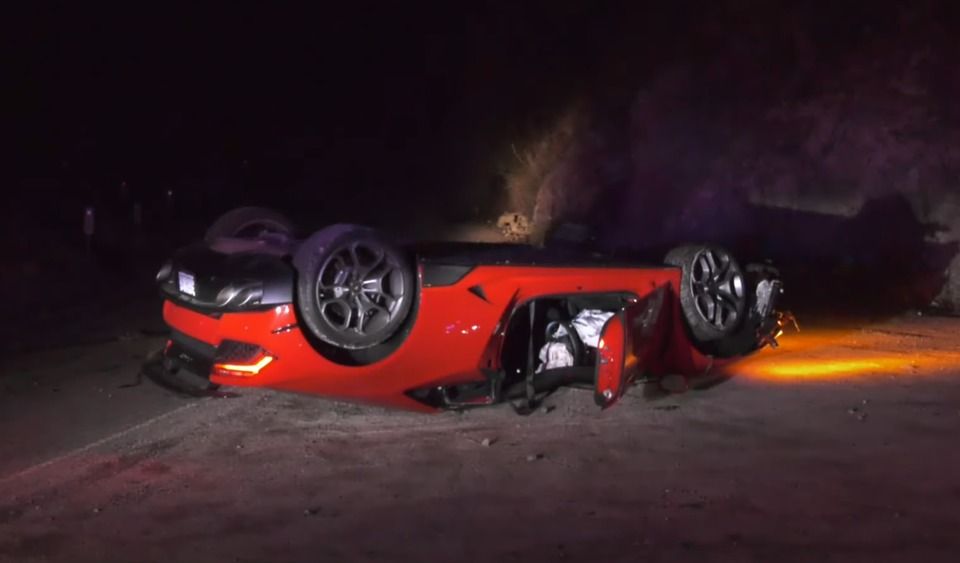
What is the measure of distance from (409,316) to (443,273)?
37cm

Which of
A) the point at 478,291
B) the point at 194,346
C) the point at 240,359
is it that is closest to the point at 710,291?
the point at 478,291

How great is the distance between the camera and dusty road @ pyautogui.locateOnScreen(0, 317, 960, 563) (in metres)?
5.24

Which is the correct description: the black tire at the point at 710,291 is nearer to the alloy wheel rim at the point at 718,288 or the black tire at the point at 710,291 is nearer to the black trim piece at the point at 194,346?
the alloy wheel rim at the point at 718,288

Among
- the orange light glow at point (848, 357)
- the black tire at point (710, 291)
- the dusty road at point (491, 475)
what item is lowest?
the dusty road at point (491, 475)

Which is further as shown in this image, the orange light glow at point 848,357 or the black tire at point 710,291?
the orange light glow at point 848,357

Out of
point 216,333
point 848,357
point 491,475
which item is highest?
point 216,333

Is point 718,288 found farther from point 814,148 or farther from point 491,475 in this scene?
point 814,148

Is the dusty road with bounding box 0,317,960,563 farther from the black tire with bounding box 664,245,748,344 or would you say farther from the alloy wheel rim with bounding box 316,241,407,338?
the alloy wheel rim with bounding box 316,241,407,338

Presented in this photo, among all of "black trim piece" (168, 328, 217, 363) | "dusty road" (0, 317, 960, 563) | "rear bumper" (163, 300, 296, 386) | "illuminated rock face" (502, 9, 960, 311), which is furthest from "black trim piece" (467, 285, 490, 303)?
"illuminated rock face" (502, 9, 960, 311)

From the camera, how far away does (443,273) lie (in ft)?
23.4

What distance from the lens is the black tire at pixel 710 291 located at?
823 cm

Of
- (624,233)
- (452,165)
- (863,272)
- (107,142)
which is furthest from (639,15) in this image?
(452,165)

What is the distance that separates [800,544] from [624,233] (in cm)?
1598

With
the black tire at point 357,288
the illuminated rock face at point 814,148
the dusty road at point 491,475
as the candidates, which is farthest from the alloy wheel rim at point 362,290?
the illuminated rock face at point 814,148
